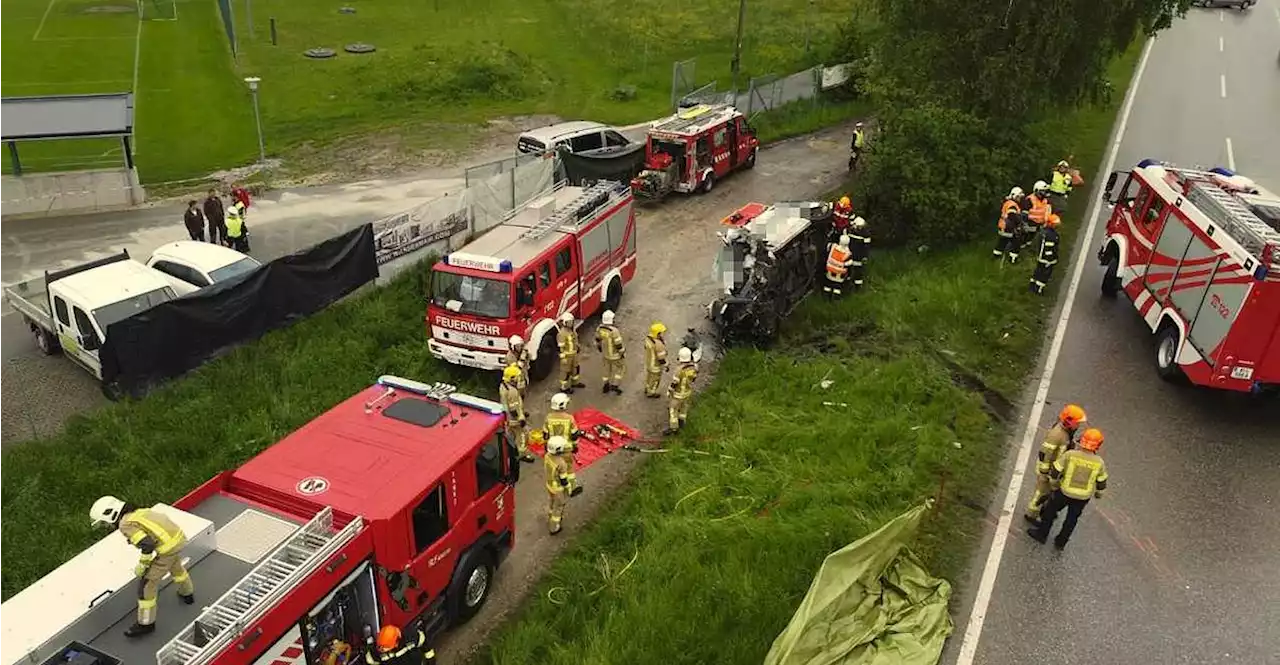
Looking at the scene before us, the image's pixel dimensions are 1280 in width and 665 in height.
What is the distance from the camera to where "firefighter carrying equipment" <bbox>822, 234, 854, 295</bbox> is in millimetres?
16750

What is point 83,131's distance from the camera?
21.5 meters

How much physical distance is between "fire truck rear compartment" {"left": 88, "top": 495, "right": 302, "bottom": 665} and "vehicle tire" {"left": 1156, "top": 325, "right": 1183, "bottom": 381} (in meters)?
12.7

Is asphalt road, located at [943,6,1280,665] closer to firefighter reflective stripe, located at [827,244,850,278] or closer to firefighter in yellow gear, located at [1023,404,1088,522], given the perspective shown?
firefighter in yellow gear, located at [1023,404,1088,522]

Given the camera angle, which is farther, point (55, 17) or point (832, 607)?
point (55, 17)

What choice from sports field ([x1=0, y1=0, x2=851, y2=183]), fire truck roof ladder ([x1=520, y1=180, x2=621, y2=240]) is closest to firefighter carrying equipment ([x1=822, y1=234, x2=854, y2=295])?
fire truck roof ladder ([x1=520, y1=180, x2=621, y2=240])

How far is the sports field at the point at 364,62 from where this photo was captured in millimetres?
29344

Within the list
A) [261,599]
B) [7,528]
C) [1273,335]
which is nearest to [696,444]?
[261,599]

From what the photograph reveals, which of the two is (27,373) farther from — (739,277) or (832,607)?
(832,607)

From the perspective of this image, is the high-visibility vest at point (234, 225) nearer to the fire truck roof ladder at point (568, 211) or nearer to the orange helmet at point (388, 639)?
the fire truck roof ladder at point (568, 211)

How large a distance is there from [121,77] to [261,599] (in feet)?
113

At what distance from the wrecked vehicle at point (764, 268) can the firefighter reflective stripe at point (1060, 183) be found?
200 inches

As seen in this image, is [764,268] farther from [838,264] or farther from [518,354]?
[518,354]

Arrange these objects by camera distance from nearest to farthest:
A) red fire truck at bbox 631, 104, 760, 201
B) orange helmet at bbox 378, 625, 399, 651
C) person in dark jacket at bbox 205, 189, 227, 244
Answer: orange helmet at bbox 378, 625, 399, 651
person in dark jacket at bbox 205, 189, 227, 244
red fire truck at bbox 631, 104, 760, 201

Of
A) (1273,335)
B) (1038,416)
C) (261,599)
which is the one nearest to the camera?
(261,599)
